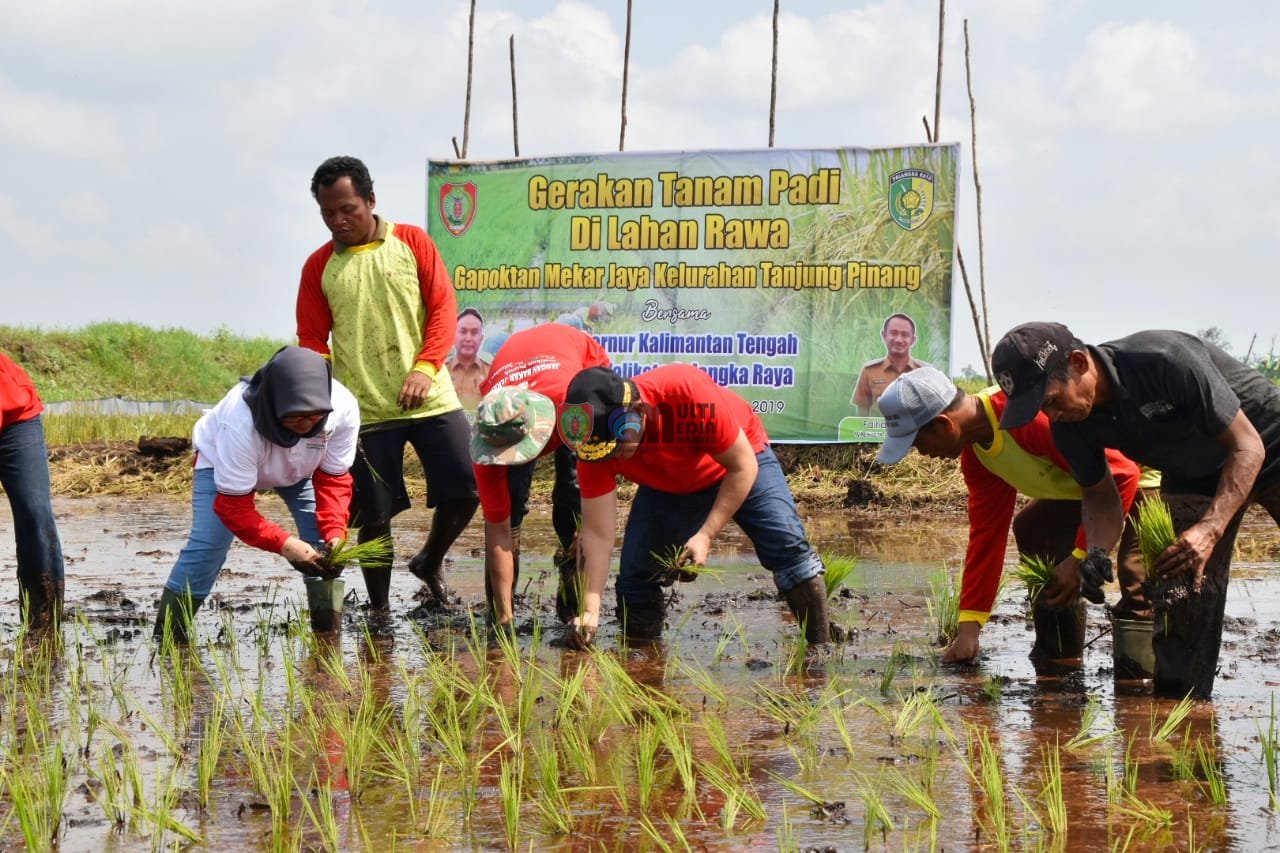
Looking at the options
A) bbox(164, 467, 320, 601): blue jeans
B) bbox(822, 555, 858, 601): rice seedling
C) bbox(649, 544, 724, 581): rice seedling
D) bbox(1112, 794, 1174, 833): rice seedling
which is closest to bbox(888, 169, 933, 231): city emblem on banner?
bbox(822, 555, 858, 601): rice seedling

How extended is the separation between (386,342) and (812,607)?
7.24 feet

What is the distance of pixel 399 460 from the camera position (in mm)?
6367

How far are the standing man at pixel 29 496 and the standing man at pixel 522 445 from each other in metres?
1.74

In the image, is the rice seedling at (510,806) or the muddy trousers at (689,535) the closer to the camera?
the rice seedling at (510,806)

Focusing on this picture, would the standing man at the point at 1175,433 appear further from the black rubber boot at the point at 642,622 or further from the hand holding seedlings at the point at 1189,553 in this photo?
the black rubber boot at the point at 642,622

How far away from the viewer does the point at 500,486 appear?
5.45 meters

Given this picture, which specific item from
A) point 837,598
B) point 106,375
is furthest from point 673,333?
point 106,375

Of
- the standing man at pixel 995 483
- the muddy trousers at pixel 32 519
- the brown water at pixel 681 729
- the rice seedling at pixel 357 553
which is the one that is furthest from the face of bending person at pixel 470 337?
the standing man at pixel 995 483

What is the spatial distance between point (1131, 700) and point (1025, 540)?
92 centimetres

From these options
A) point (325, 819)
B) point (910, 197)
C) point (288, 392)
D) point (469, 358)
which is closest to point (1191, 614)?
point (325, 819)

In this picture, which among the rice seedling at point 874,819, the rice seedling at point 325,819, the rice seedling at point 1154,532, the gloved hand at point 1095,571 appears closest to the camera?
the rice seedling at point 325,819

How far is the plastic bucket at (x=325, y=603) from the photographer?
585 centimetres

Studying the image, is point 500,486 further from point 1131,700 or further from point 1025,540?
point 1131,700

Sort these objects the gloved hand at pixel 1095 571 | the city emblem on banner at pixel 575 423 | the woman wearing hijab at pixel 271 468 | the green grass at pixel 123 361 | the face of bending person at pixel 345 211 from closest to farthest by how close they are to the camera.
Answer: the gloved hand at pixel 1095 571
the city emblem on banner at pixel 575 423
the woman wearing hijab at pixel 271 468
the face of bending person at pixel 345 211
the green grass at pixel 123 361
